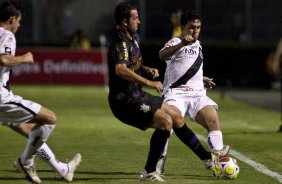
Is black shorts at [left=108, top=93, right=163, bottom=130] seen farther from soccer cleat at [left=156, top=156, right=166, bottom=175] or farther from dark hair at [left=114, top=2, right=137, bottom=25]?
dark hair at [left=114, top=2, right=137, bottom=25]

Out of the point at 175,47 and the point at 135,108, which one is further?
the point at 175,47

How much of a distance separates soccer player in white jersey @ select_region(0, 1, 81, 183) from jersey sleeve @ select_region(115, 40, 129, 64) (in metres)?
1.00

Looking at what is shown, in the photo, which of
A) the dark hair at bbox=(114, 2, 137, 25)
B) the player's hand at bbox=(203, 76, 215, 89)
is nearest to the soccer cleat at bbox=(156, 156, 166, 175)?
the player's hand at bbox=(203, 76, 215, 89)

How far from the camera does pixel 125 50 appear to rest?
36.2ft

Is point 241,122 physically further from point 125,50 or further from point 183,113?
point 125,50

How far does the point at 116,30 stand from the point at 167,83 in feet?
5.57

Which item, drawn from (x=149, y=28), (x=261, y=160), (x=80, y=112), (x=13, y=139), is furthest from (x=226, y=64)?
(x=261, y=160)

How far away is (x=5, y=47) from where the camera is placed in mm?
10547

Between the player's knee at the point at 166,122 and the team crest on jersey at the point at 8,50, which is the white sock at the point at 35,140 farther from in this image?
the player's knee at the point at 166,122

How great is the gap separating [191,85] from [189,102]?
24 cm

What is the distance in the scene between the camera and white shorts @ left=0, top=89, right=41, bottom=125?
1055 centimetres

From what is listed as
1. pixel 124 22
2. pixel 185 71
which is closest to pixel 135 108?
pixel 124 22

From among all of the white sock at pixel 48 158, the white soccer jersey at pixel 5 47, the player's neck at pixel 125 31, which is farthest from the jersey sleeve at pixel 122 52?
the white sock at pixel 48 158

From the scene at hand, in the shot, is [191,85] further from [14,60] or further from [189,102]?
[14,60]
